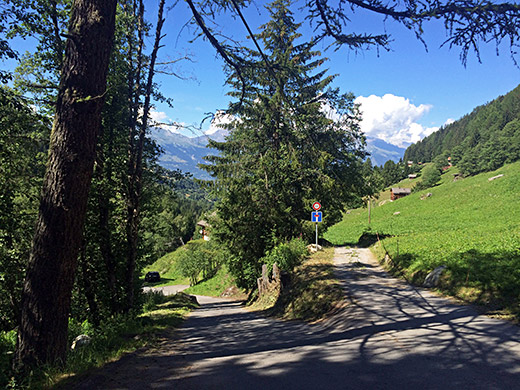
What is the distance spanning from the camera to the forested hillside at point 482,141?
7425 cm

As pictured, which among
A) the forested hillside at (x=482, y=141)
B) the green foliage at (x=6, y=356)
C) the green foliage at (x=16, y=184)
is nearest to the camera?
the green foliage at (x=6, y=356)

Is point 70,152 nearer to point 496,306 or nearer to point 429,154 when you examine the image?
point 496,306

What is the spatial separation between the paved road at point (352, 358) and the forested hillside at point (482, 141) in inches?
3601

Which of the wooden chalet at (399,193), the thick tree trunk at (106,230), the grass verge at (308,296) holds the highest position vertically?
the wooden chalet at (399,193)

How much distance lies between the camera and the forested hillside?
74.2 m

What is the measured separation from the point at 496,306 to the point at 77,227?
8.28 m

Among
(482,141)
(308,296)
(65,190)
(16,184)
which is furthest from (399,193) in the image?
(65,190)

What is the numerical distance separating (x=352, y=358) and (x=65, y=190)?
466cm

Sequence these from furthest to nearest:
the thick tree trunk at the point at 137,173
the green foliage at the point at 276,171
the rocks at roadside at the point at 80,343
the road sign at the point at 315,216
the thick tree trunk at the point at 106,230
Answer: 1. the road sign at the point at 315,216
2. the green foliage at the point at 276,171
3. the thick tree trunk at the point at 106,230
4. the thick tree trunk at the point at 137,173
5. the rocks at roadside at the point at 80,343

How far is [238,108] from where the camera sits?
708 cm

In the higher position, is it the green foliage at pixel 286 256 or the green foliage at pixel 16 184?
the green foliage at pixel 16 184

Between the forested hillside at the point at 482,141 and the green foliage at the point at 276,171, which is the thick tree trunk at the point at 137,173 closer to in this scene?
the green foliage at the point at 276,171

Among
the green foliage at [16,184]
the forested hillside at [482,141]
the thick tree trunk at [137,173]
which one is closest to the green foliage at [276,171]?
the thick tree trunk at [137,173]

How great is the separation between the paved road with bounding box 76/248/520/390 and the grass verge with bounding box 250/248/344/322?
6.23ft
